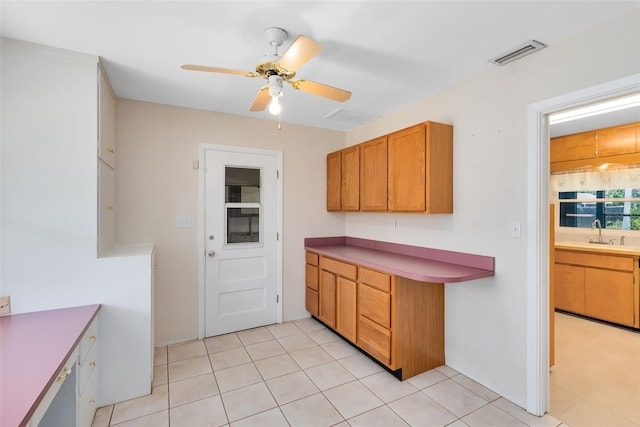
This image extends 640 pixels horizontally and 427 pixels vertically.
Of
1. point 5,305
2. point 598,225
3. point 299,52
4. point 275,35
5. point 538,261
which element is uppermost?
point 275,35

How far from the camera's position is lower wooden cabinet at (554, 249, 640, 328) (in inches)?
132

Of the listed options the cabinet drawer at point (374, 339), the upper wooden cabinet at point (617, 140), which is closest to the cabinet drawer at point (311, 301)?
the cabinet drawer at point (374, 339)

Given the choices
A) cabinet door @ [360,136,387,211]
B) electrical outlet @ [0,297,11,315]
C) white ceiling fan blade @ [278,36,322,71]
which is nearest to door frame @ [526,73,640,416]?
cabinet door @ [360,136,387,211]

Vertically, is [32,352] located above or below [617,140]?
below

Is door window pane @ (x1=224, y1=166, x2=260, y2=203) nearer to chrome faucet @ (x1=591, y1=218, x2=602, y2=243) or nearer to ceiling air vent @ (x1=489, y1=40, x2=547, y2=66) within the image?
ceiling air vent @ (x1=489, y1=40, x2=547, y2=66)

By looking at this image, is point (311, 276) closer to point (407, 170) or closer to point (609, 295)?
point (407, 170)

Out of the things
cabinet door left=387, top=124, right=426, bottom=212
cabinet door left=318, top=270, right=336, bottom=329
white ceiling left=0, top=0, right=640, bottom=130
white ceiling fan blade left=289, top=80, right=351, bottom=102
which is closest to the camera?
white ceiling left=0, top=0, right=640, bottom=130

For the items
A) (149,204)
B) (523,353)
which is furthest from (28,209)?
(523,353)

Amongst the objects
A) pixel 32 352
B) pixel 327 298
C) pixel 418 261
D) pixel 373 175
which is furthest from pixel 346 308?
pixel 32 352

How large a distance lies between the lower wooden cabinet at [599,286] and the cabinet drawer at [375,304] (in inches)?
118

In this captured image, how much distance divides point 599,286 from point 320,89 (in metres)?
4.12

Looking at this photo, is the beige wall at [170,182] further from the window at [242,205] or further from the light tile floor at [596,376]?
the light tile floor at [596,376]

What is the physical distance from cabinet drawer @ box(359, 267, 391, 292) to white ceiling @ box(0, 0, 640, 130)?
65.9 inches

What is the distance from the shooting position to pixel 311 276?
372cm
